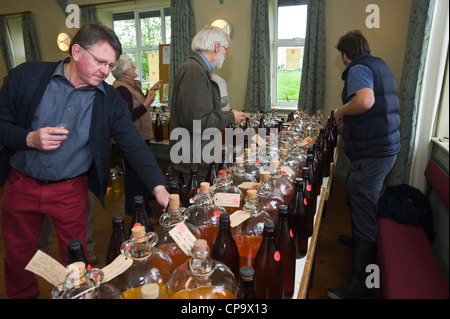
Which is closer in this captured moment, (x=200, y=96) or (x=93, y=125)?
(x=93, y=125)

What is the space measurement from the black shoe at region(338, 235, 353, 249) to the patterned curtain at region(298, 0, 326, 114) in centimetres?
230

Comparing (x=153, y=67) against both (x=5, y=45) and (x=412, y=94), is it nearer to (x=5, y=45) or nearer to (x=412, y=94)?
(x=5, y=45)

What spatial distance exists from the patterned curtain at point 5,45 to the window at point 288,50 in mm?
6400

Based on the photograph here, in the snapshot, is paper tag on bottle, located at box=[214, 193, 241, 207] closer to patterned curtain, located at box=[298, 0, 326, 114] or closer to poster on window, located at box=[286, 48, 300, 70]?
patterned curtain, located at box=[298, 0, 326, 114]

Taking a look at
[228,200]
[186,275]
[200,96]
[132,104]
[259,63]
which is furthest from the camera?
[259,63]

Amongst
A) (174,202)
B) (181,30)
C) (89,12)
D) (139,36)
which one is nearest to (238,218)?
(174,202)

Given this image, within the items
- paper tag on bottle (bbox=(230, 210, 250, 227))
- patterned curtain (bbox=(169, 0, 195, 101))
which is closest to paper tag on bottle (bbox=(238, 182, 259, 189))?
paper tag on bottle (bbox=(230, 210, 250, 227))

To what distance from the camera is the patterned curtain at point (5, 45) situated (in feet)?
23.1

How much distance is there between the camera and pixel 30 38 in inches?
259

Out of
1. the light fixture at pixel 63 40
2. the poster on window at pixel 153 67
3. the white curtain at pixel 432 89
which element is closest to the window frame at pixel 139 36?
the poster on window at pixel 153 67

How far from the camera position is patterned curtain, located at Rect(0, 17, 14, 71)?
23.1ft

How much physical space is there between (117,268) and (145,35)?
6.20 meters

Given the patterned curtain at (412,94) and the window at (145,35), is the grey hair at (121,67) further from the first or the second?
the window at (145,35)

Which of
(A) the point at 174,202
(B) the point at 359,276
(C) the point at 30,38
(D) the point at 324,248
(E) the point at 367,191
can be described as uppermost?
(C) the point at 30,38
